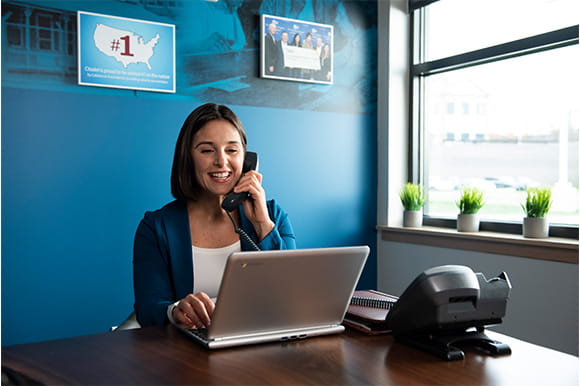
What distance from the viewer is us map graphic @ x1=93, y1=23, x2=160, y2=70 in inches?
110

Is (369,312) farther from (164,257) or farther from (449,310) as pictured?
(164,257)

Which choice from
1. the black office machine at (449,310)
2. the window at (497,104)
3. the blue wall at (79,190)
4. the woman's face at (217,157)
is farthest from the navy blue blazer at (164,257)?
the window at (497,104)

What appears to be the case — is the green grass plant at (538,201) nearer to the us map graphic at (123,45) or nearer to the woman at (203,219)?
the woman at (203,219)

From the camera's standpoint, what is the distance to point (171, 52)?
117 inches

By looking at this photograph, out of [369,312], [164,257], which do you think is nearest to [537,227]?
[369,312]

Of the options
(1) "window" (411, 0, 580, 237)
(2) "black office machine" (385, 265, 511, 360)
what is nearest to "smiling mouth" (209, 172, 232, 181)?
(2) "black office machine" (385, 265, 511, 360)

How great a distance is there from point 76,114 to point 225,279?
1.92m

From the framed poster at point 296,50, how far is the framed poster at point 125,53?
0.60 m

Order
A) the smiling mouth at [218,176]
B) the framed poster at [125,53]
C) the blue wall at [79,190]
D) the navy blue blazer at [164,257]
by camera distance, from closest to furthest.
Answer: the navy blue blazer at [164,257] → the smiling mouth at [218,176] → the blue wall at [79,190] → the framed poster at [125,53]

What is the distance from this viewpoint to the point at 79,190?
9.07ft

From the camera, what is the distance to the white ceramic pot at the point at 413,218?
3.58 meters

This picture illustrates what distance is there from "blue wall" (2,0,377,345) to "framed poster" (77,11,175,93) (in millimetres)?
71

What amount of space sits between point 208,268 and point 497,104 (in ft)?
7.29

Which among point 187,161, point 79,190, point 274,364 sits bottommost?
point 274,364
